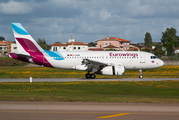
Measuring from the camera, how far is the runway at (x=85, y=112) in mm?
12663

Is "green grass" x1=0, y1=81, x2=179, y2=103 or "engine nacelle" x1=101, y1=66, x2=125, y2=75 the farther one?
"engine nacelle" x1=101, y1=66, x2=125, y2=75

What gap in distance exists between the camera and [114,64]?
36.5 meters

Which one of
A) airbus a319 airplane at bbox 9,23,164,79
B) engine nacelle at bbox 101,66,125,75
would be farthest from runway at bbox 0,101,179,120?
A: airbus a319 airplane at bbox 9,23,164,79

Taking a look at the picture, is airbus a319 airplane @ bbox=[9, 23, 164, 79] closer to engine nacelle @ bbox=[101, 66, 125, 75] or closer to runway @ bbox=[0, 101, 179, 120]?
engine nacelle @ bbox=[101, 66, 125, 75]

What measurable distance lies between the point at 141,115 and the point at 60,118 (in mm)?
4119

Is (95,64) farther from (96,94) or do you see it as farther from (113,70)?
(96,94)

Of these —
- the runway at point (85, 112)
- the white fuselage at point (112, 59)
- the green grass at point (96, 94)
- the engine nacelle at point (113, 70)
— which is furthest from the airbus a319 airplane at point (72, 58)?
the runway at point (85, 112)

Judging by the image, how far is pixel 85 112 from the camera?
45.2 ft

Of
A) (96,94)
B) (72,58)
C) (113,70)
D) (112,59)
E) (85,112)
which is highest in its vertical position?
(72,58)

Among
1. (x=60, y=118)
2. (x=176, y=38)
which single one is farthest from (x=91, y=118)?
(x=176, y=38)

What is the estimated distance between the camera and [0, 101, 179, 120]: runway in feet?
41.5

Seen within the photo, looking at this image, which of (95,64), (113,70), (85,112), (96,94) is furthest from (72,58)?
(85,112)

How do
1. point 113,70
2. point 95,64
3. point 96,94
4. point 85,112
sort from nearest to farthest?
point 85,112 < point 96,94 < point 113,70 < point 95,64

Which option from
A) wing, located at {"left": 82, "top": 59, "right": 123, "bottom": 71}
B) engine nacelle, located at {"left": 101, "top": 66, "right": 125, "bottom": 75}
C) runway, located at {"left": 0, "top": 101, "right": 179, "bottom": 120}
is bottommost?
runway, located at {"left": 0, "top": 101, "right": 179, "bottom": 120}
